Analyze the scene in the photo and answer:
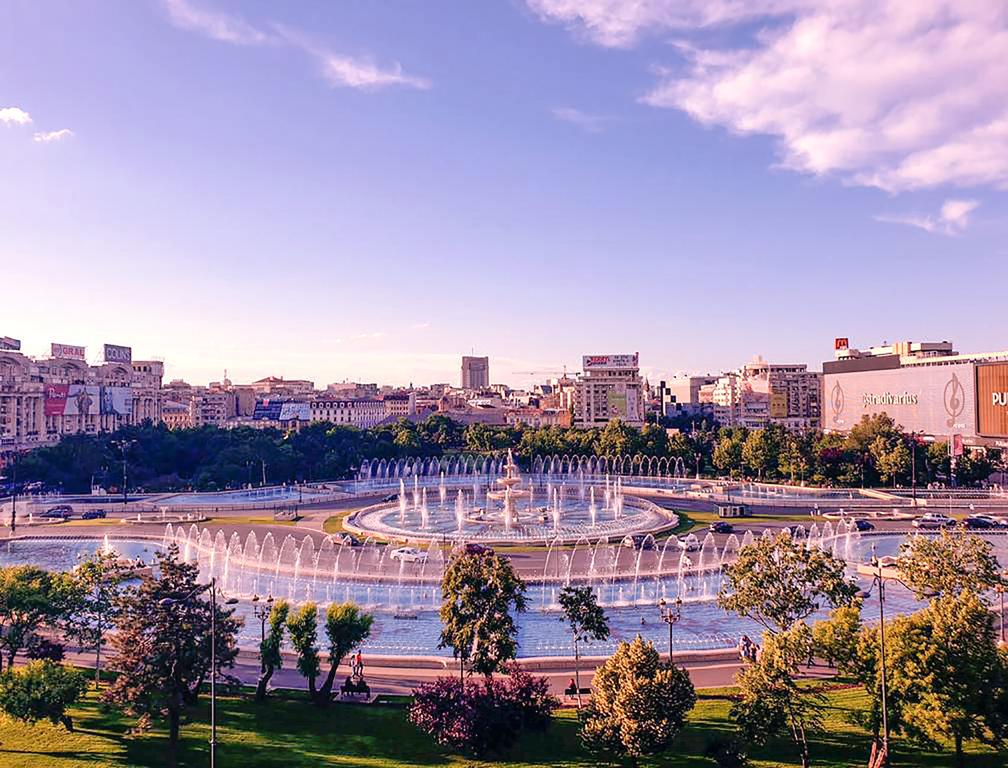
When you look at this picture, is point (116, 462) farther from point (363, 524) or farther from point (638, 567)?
point (638, 567)

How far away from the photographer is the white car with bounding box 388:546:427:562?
40.7m

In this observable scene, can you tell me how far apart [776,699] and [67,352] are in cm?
12018

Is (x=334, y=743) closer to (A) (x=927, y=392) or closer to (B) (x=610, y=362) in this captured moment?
(A) (x=927, y=392)

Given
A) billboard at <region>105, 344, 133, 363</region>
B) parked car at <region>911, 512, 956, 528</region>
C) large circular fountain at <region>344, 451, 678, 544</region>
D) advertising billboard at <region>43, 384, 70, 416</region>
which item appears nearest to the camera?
large circular fountain at <region>344, 451, 678, 544</region>

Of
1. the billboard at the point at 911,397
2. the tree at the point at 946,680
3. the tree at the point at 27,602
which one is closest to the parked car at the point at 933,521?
the tree at the point at 946,680

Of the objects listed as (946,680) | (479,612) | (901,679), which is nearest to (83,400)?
(479,612)

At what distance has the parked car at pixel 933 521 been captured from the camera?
49844mm

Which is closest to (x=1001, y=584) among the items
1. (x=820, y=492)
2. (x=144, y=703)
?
(x=144, y=703)

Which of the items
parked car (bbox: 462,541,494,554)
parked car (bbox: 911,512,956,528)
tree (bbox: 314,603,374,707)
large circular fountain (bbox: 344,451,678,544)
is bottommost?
large circular fountain (bbox: 344,451,678,544)

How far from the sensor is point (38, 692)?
62.4ft

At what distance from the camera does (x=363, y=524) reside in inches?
2044

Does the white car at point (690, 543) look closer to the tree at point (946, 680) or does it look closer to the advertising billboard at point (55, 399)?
the tree at point (946, 680)

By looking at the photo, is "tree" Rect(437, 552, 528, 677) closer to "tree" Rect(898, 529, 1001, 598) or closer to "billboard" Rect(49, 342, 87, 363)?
"tree" Rect(898, 529, 1001, 598)

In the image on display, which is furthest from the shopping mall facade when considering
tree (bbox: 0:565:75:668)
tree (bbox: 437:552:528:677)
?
tree (bbox: 0:565:75:668)
